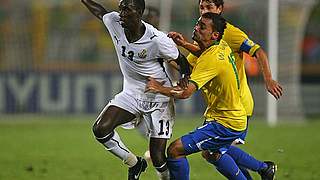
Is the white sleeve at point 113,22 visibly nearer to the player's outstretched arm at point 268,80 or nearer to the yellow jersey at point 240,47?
the yellow jersey at point 240,47

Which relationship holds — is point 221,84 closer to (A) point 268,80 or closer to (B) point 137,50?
(A) point 268,80

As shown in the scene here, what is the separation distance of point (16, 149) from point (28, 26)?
9.48 meters

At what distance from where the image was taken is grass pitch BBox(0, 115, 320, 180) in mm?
13180

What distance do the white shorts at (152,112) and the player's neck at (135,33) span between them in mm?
717

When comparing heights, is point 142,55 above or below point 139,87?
above

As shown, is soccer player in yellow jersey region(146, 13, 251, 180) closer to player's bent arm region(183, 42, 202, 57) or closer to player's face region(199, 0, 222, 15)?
player's bent arm region(183, 42, 202, 57)

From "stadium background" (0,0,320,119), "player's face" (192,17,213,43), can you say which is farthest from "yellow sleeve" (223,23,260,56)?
"stadium background" (0,0,320,119)

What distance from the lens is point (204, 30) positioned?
32.7 feet

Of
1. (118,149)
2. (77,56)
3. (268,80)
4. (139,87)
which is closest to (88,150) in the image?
(118,149)

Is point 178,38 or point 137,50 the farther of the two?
point 137,50

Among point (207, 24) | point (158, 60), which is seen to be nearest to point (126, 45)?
point (158, 60)

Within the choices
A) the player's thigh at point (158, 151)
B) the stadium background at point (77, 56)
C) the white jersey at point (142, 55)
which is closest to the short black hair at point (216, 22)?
the white jersey at point (142, 55)

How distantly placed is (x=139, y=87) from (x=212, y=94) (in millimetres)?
1138

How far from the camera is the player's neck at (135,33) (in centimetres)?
1055
